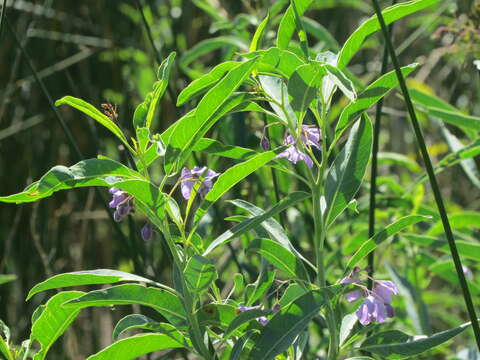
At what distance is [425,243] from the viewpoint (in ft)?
5.08

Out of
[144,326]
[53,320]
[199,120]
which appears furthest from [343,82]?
[53,320]

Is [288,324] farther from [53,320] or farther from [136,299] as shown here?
[53,320]

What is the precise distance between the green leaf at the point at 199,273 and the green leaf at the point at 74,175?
0.13 metres

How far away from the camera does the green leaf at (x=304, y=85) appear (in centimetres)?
95

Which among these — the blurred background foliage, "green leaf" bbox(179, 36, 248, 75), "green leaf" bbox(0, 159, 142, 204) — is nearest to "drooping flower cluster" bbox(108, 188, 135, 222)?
"green leaf" bbox(0, 159, 142, 204)

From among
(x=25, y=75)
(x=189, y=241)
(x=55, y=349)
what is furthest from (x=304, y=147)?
(x=25, y=75)

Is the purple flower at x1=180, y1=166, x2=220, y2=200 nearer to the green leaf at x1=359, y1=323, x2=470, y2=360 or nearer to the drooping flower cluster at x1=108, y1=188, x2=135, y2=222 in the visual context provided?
the drooping flower cluster at x1=108, y1=188, x2=135, y2=222

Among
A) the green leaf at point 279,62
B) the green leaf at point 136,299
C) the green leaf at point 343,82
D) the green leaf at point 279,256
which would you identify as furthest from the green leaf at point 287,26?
the green leaf at point 136,299

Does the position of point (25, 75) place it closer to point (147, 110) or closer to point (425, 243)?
point (425, 243)

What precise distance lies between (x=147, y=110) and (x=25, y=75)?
7.67 feet

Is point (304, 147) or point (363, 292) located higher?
point (304, 147)

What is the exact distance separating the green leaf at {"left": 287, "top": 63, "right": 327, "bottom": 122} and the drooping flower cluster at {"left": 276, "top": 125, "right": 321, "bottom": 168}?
0.05 metres

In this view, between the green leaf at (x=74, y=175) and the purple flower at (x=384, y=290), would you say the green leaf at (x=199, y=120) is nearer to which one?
the green leaf at (x=74, y=175)

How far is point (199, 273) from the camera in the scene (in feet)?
3.12
